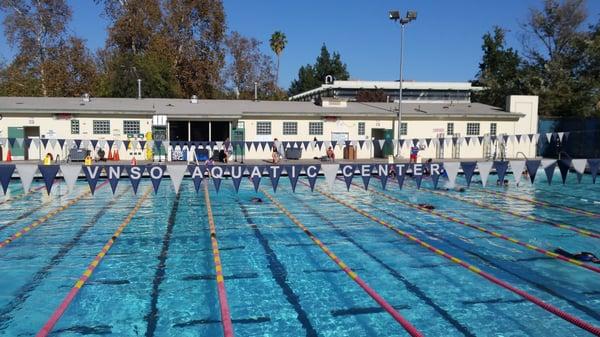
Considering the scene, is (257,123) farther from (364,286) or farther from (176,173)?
(364,286)

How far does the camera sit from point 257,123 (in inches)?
1283

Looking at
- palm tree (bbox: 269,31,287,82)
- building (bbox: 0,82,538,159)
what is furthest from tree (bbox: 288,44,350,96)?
building (bbox: 0,82,538,159)

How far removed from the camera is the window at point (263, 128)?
107 ft

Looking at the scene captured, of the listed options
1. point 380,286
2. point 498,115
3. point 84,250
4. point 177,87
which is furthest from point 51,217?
point 177,87

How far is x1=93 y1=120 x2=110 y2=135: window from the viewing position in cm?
3016

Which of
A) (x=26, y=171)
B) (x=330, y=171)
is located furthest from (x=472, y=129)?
(x=26, y=171)

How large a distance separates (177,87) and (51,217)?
1294 inches

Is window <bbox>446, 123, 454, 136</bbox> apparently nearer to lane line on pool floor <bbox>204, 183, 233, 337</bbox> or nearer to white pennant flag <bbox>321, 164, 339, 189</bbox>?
white pennant flag <bbox>321, 164, 339, 189</bbox>

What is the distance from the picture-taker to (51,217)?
606 inches

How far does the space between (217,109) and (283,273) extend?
2395 centimetres

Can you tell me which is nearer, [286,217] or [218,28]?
[286,217]

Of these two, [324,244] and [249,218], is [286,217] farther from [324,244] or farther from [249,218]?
[324,244]

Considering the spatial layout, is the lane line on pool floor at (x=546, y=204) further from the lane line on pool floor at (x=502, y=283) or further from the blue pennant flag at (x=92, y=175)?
the blue pennant flag at (x=92, y=175)

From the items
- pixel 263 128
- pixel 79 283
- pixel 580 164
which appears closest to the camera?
pixel 79 283
